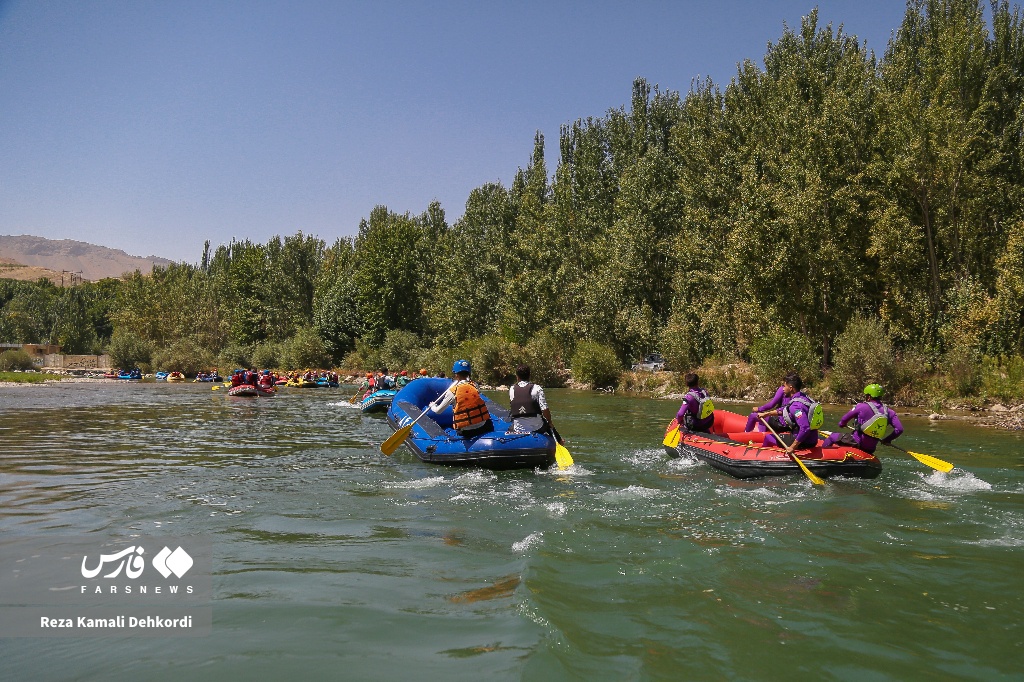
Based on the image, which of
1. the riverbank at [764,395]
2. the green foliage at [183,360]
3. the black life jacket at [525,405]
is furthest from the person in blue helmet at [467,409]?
the green foliage at [183,360]

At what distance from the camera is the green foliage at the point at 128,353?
59969 mm

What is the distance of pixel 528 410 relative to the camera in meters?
11.0

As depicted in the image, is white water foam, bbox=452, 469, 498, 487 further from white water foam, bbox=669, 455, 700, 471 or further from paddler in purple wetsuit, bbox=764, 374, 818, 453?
paddler in purple wetsuit, bbox=764, 374, 818, 453

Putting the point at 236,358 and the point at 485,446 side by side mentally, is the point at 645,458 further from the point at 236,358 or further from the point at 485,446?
the point at 236,358

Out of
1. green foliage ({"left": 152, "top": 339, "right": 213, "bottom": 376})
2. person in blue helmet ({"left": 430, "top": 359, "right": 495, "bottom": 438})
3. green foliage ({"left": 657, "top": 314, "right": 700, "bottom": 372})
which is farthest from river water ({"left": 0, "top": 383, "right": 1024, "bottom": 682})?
green foliage ({"left": 152, "top": 339, "right": 213, "bottom": 376})

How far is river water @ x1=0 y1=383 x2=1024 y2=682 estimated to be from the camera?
14.5ft

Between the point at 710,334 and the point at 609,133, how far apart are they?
2018cm

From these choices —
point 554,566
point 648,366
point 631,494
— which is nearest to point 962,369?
point 631,494

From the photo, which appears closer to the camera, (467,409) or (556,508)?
(556,508)

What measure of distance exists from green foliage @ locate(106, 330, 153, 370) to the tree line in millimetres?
13475

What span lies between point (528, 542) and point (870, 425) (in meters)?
5.95

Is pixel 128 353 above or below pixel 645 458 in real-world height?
above

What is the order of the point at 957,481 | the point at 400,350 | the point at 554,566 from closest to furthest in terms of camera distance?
the point at 554,566 < the point at 957,481 < the point at 400,350

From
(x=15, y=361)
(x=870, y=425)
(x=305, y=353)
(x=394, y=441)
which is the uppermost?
(x=305, y=353)
